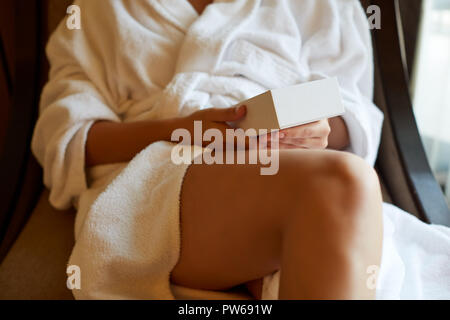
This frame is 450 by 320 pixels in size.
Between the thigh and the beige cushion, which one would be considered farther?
the beige cushion

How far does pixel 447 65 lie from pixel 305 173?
93cm

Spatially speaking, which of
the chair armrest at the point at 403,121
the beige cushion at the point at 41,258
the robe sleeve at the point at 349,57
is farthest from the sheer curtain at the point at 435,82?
the beige cushion at the point at 41,258

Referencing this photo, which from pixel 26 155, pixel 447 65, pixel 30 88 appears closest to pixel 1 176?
pixel 26 155

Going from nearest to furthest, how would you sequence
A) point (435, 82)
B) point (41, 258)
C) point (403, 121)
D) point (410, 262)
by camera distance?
point (410, 262), point (41, 258), point (403, 121), point (435, 82)

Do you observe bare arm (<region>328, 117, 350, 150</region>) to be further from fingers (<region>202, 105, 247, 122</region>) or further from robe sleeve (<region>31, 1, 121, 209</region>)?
robe sleeve (<region>31, 1, 121, 209</region>)

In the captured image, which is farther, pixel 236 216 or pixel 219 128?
pixel 219 128

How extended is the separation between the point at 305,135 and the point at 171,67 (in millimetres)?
283

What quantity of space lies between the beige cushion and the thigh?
0.71 feet

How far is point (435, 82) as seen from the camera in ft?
3.83

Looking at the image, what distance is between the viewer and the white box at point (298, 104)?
46 cm

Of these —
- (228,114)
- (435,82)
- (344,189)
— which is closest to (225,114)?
(228,114)

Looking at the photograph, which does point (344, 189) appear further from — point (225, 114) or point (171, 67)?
point (171, 67)

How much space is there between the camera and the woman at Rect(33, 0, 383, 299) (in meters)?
0.42

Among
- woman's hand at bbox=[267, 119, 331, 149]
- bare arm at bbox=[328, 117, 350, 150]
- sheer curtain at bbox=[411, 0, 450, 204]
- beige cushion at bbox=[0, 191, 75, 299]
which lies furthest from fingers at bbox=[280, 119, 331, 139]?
sheer curtain at bbox=[411, 0, 450, 204]
